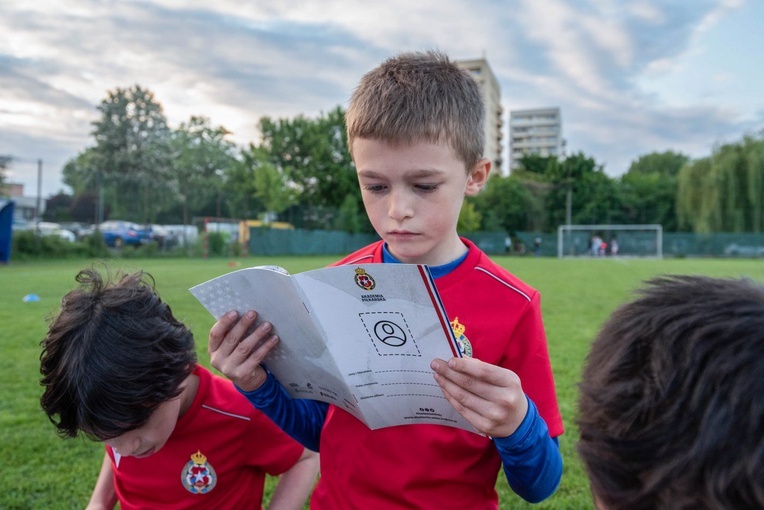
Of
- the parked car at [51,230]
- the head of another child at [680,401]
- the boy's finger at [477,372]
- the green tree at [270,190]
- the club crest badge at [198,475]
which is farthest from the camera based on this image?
the green tree at [270,190]

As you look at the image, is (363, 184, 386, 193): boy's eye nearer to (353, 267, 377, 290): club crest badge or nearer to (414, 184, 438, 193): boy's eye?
(414, 184, 438, 193): boy's eye

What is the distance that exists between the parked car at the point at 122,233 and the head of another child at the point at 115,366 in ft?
64.0

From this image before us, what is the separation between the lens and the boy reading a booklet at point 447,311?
1260mm

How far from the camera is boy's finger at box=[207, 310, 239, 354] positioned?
122 centimetres


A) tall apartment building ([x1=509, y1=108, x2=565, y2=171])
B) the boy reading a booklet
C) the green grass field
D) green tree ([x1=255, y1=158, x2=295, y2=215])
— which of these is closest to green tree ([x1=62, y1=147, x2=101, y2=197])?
green tree ([x1=255, y1=158, x2=295, y2=215])

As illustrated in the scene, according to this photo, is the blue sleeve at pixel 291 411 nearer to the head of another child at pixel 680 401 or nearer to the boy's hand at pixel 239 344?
the boy's hand at pixel 239 344

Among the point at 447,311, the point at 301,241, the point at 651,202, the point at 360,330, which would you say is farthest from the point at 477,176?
the point at 651,202

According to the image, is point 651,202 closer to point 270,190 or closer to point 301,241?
point 301,241

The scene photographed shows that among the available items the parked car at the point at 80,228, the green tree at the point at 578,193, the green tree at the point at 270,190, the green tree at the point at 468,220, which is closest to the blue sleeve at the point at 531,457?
the parked car at the point at 80,228

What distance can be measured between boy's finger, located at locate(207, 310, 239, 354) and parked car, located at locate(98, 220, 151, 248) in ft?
65.2

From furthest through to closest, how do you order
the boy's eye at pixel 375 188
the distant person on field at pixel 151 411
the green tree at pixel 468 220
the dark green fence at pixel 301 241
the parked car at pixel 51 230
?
the green tree at pixel 468 220, the dark green fence at pixel 301 241, the parked car at pixel 51 230, the distant person on field at pixel 151 411, the boy's eye at pixel 375 188

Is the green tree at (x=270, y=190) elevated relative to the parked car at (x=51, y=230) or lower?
elevated

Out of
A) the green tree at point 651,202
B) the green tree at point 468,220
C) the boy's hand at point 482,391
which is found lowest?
the boy's hand at point 482,391

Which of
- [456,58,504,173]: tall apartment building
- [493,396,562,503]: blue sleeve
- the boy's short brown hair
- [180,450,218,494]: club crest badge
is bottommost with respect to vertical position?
[180,450,218,494]: club crest badge
